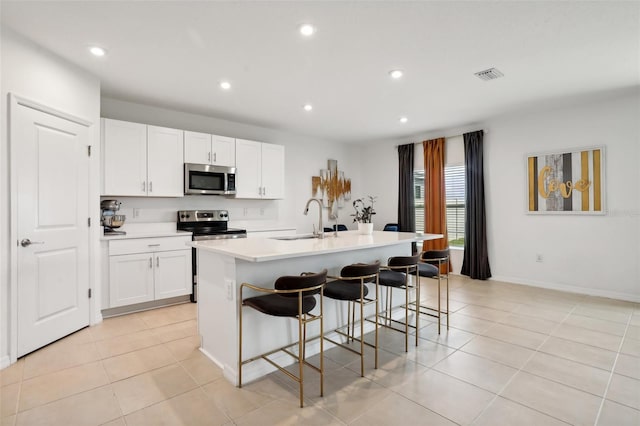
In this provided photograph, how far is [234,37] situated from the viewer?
2.71 meters

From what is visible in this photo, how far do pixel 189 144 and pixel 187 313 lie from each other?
226 centimetres

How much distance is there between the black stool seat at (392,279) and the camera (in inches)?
109

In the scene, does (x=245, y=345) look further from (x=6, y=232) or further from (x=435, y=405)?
(x=6, y=232)

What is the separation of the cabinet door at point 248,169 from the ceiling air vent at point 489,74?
10.8 feet

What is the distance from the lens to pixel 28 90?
2729 millimetres

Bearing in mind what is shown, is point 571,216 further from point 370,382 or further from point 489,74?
point 370,382

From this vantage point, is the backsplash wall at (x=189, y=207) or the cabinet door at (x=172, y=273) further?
the backsplash wall at (x=189, y=207)

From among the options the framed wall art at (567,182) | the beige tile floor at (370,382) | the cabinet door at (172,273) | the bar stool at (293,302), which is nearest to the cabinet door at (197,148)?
the cabinet door at (172,273)

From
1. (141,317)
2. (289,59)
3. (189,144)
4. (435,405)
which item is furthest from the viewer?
(189,144)

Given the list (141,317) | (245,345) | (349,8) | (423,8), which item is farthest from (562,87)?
(141,317)

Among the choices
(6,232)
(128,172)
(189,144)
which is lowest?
(6,232)

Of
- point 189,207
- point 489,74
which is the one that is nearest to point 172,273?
point 189,207

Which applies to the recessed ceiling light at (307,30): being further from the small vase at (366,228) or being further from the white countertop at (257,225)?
the white countertop at (257,225)

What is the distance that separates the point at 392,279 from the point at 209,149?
3293 millimetres
